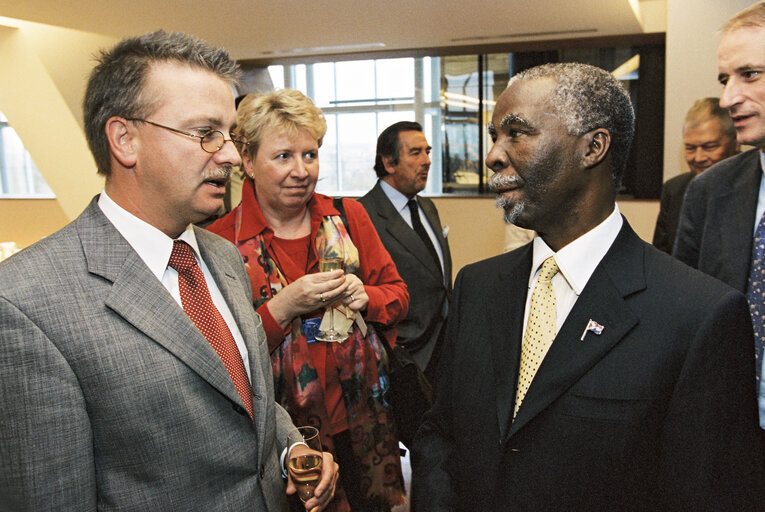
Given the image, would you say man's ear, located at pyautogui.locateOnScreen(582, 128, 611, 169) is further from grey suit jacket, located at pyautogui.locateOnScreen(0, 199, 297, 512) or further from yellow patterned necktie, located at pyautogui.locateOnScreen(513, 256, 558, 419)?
grey suit jacket, located at pyautogui.locateOnScreen(0, 199, 297, 512)

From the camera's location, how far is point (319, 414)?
6.46 ft

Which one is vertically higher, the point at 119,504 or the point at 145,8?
the point at 145,8

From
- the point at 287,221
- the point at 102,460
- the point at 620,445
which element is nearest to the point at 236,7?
the point at 287,221

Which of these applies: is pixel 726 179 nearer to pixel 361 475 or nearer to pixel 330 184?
pixel 361 475

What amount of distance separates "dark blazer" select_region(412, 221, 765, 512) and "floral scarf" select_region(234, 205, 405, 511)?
833 millimetres

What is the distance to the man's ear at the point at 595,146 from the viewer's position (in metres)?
1.18

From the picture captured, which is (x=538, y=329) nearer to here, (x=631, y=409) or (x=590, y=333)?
(x=590, y=333)

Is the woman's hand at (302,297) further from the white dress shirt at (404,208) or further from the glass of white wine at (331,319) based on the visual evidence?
the white dress shirt at (404,208)

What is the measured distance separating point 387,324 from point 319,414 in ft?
1.48

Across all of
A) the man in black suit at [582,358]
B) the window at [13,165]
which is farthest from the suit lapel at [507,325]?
the window at [13,165]

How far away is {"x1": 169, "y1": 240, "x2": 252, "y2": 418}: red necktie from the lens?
1.30m

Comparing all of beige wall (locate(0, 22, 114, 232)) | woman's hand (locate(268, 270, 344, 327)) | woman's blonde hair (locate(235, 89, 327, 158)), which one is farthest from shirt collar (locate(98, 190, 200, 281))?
beige wall (locate(0, 22, 114, 232))

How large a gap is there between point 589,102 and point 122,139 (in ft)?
3.32

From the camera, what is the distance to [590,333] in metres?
1.10
